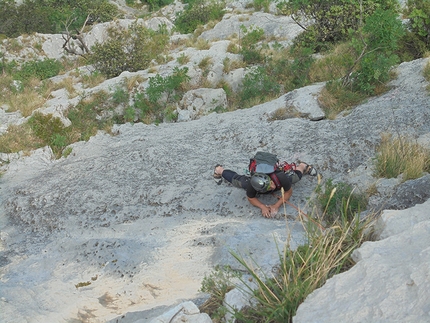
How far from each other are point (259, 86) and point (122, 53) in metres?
5.37

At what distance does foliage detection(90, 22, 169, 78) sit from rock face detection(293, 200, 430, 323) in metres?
11.3

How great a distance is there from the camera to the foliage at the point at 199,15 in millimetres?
17781

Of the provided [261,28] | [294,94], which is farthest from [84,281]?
[261,28]

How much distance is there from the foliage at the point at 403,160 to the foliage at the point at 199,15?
13.6m

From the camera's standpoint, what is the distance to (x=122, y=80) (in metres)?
11.2

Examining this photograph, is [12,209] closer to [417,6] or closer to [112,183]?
[112,183]

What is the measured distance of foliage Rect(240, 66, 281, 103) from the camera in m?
9.82

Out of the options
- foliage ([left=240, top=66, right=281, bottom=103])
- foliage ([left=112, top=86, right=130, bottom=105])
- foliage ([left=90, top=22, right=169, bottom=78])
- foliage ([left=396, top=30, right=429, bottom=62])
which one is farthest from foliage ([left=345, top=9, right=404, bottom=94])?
foliage ([left=90, top=22, right=169, bottom=78])

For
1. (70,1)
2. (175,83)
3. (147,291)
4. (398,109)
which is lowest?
(147,291)

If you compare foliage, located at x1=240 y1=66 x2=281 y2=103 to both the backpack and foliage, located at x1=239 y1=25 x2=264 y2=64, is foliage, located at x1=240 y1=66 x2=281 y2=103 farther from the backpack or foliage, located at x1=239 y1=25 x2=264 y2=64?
the backpack

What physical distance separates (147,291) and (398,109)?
17.5ft

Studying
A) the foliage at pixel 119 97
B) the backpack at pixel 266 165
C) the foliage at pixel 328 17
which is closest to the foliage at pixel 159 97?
the foliage at pixel 119 97

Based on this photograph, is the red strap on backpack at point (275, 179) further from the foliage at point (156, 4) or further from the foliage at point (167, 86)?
the foliage at point (156, 4)

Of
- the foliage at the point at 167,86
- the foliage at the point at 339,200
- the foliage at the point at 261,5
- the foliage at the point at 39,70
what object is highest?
the foliage at the point at 261,5
